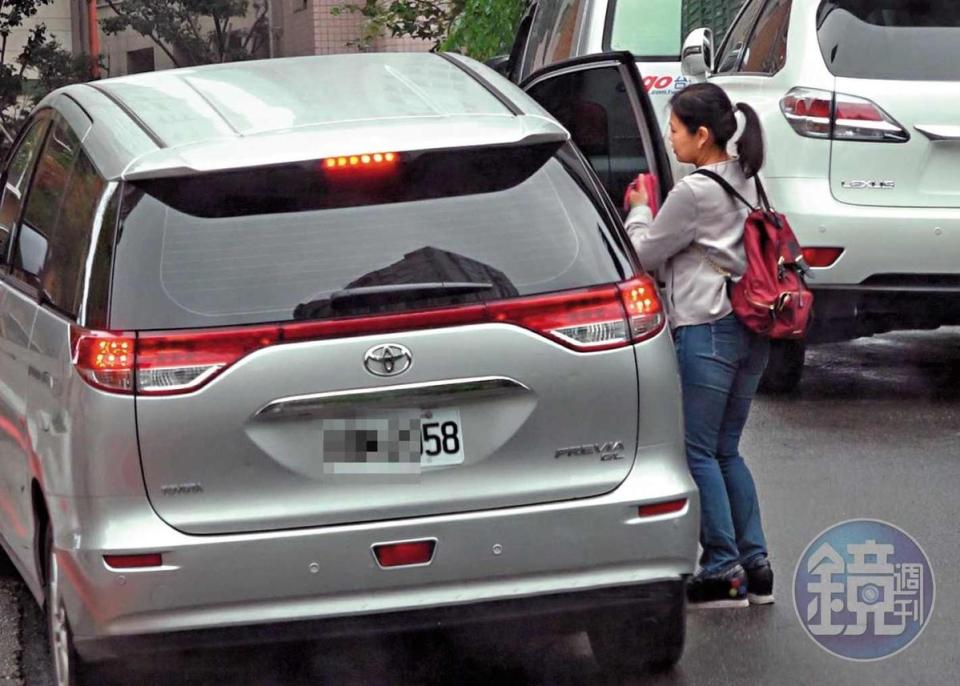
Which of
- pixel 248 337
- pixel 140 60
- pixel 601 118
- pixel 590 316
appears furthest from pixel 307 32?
pixel 248 337

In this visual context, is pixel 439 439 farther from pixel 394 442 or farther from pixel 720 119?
pixel 720 119

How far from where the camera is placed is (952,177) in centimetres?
912

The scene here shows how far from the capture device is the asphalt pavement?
17.9 feet

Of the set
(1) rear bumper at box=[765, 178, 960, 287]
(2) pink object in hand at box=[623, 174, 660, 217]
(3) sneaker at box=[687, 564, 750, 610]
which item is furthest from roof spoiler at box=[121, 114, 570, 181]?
(1) rear bumper at box=[765, 178, 960, 287]

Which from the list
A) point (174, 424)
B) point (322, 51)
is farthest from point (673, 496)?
point (322, 51)

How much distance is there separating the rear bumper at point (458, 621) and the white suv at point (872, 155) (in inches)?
178

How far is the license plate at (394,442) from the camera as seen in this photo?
4613mm

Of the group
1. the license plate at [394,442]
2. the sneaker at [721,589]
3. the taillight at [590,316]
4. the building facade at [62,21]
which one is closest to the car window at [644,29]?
the sneaker at [721,589]

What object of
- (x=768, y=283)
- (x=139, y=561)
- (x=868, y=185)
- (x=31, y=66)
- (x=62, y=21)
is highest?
(x=768, y=283)

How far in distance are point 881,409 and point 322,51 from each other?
28.7 meters

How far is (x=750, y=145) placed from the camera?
5.97 m

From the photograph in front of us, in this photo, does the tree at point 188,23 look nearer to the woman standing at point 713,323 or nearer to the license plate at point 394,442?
the woman standing at point 713,323

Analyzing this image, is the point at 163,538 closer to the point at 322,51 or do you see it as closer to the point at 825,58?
the point at 825,58

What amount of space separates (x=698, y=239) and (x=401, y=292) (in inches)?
59.6
